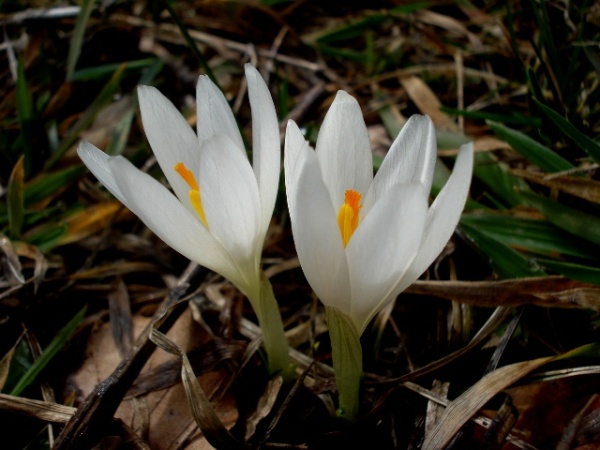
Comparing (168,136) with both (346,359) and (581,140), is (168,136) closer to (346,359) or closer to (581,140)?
(346,359)

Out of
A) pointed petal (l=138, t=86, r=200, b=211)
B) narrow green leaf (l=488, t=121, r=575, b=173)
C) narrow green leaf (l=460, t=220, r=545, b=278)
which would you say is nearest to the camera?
pointed petal (l=138, t=86, r=200, b=211)

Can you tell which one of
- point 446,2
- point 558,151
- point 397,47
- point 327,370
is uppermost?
point 446,2

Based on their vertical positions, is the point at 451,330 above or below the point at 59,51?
below

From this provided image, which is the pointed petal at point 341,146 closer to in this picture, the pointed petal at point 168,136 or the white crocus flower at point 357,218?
the white crocus flower at point 357,218

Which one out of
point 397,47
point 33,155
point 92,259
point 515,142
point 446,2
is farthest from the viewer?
point 446,2

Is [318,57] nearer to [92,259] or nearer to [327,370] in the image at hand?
[92,259]

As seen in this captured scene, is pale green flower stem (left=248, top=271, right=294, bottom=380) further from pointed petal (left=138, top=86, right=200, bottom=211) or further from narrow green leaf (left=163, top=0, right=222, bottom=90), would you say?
narrow green leaf (left=163, top=0, right=222, bottom=90)

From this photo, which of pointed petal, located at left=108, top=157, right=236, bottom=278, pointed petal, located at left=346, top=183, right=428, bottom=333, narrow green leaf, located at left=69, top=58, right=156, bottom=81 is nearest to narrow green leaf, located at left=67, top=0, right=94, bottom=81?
narrow green leaf, located at left=69, top=58, right=156, bottom=81

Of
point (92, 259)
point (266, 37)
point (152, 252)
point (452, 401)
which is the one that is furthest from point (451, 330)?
point (266, 37)
